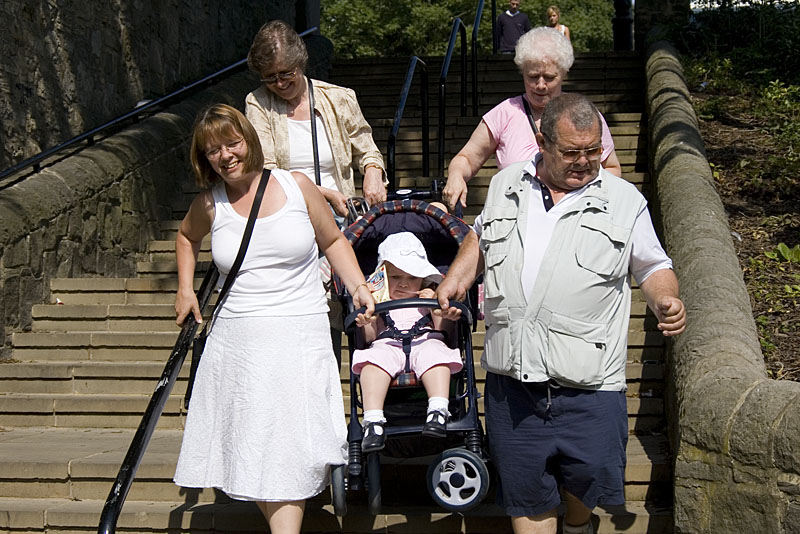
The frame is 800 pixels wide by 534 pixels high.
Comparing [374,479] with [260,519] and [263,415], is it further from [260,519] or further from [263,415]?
[260,519]

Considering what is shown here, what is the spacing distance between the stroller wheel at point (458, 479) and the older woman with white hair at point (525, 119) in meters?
1.19

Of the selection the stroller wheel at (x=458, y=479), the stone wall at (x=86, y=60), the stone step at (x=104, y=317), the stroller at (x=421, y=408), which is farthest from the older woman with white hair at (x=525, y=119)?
the stone wall at (x=86, y=60)

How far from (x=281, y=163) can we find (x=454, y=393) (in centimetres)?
137

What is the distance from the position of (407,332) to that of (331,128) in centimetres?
116

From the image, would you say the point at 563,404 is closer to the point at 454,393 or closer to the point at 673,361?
the point at 454,393

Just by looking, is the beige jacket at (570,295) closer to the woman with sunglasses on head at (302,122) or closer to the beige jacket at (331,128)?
the woman with sunglasses on head at (302,122)

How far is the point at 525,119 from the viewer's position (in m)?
5.02

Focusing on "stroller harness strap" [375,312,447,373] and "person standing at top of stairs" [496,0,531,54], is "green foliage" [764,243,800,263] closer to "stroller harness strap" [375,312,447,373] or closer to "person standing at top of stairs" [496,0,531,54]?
"stroller harness strap" [375,312,447,373]

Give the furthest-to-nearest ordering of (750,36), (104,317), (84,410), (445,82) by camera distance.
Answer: (750,36), (445,82), (104,317), (84,410)

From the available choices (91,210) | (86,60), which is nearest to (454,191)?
(91,210)

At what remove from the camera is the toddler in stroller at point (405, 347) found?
4266 mm

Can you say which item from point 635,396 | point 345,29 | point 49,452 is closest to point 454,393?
point 635,396

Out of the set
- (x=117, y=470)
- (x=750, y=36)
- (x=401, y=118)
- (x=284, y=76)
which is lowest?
(x=117, y=470)

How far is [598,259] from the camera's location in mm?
3809
